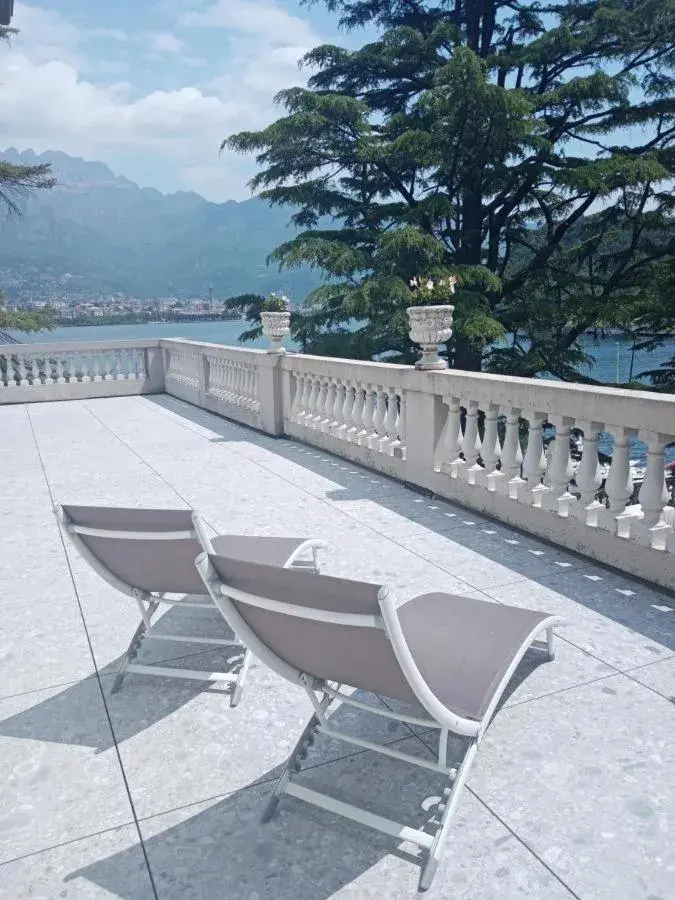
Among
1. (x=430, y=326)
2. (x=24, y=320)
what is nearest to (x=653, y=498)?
(x=430, y=326)

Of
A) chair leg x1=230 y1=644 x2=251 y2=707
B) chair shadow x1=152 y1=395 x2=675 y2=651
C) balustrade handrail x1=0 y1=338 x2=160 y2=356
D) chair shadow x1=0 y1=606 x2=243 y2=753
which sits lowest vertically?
chair shadow x1=0 y1=606 x2=243 y2=753

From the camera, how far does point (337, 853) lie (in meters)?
2.32

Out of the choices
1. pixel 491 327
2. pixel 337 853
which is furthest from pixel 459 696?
pixel 491 327

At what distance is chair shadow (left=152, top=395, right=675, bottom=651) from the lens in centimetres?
408

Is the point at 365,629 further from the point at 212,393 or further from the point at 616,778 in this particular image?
the point at 212,393

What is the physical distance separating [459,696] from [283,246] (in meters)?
19.7

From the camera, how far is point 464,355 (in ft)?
67.4

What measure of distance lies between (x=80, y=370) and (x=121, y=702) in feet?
43.3

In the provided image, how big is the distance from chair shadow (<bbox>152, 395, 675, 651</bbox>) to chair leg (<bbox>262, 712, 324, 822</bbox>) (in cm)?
199

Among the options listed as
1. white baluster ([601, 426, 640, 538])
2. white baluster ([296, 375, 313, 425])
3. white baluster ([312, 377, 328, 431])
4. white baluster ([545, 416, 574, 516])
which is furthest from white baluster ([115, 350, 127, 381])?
white baluster ([601, 426, 640, 538])

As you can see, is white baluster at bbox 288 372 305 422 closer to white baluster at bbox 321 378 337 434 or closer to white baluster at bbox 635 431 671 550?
white baluster at bbox 321 378 337 434

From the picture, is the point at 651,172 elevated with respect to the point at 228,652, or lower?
elevated

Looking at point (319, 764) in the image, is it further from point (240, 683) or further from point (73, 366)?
point (73, 366)

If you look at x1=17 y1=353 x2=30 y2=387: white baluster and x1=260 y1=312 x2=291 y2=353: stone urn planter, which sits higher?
x1=260 y1=312 x2=291 y2=353: stone urn planter
